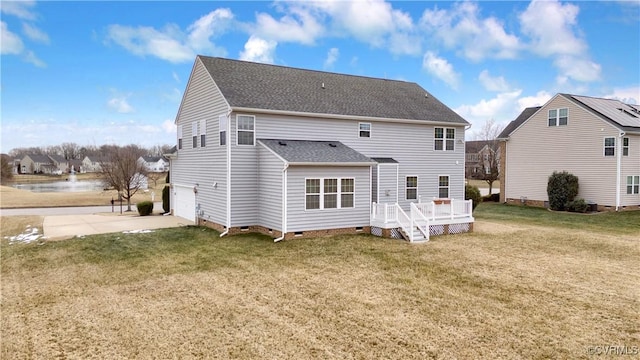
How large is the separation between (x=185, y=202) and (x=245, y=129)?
7145 mm

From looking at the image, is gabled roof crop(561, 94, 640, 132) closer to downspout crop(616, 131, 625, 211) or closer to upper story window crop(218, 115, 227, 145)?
downspout crop(616, 131, 625, 211)

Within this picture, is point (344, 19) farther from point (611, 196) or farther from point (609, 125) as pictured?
point (611, 196)

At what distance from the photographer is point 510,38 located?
2688 centimetres

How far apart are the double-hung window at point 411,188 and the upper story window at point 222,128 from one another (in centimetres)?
938

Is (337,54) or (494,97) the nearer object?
(337,54)

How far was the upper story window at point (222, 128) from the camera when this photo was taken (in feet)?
53.2

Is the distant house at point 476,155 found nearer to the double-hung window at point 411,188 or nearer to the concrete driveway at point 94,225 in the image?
the double-hung window at point 411,188

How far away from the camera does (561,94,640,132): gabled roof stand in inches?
953

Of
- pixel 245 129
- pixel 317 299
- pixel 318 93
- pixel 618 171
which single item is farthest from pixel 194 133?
pixel 618 171

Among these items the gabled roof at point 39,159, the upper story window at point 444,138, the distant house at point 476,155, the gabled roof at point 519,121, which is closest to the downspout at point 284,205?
the upper story window at point 444,138

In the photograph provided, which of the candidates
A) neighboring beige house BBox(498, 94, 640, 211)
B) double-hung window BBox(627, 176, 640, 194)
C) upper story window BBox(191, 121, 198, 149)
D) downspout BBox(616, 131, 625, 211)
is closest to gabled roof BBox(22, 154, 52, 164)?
upper story window BBox(191, 121, 198, 149)

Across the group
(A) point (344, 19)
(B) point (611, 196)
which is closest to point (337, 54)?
(A) point (344, 19)

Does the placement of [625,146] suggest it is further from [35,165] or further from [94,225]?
[35,165]

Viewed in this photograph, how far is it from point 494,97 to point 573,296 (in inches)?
1444
